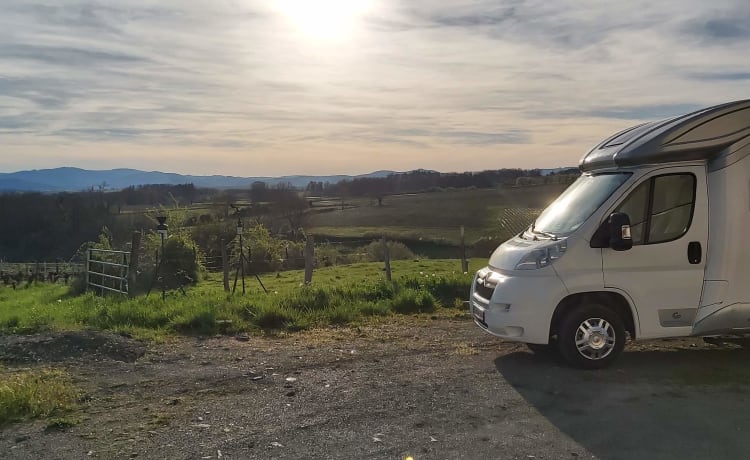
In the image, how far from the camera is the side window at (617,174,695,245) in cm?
644

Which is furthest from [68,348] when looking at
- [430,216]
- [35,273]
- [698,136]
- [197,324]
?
[430,216]

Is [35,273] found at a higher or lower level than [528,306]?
lower

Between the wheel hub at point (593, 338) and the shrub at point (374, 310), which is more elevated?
the wheel hub at point (593, 338)

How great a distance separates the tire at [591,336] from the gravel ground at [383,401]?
17 centimetres

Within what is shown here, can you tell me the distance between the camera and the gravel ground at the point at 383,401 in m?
4.63

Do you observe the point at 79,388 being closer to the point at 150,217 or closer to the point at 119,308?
the point at 119,308

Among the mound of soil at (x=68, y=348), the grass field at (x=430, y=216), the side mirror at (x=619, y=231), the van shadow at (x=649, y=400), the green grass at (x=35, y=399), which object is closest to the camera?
the van shadow at (x=649, y=400)

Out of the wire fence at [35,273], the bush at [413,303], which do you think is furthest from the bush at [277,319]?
the wire fence at [35,273]

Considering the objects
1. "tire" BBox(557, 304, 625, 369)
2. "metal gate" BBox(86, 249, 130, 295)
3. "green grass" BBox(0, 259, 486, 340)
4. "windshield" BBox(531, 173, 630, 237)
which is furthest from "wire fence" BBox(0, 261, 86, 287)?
"tire" BBox(557, 304, 625, 369)

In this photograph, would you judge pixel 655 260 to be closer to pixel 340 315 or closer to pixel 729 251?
pixel 729 251

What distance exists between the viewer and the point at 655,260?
253 inches

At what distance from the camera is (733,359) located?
690cm

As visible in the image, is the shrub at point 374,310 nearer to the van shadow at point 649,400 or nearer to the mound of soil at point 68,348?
the van shadow at point 649,400

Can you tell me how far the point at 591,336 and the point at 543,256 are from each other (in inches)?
37.9
